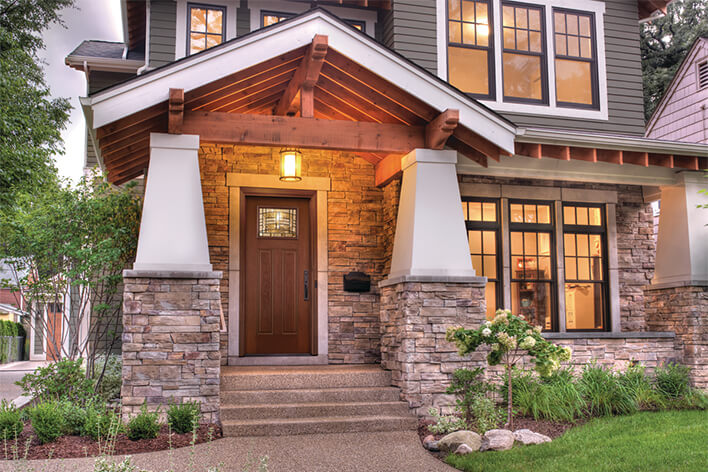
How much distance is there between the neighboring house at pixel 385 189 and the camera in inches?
259

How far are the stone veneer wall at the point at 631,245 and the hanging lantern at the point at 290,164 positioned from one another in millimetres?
3035

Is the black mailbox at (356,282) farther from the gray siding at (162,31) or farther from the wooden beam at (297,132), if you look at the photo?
the gray siding at (162,31)

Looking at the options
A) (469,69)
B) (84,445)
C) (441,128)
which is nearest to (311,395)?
(84,445)

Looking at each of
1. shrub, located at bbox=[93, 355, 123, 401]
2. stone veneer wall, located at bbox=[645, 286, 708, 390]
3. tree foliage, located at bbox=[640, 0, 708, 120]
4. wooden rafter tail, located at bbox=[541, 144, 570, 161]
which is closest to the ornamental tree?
wooden rafter tail, located at bbox=[541, 144, 570, 161]

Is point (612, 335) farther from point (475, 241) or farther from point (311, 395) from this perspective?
point (311, 395)

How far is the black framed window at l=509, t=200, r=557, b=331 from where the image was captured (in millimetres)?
9188

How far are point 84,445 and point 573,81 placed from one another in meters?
8.48

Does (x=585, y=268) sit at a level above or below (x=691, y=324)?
above

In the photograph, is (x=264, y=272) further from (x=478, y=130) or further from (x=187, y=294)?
(x=478, y=130)

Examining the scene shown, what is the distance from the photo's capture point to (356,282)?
8609mm

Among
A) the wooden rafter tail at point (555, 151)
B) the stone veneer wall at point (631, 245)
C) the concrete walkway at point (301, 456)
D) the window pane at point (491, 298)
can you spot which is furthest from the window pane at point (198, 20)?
the concrete walkway at point (301, 456)

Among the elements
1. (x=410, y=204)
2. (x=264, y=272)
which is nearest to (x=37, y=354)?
(x=264, y=272)

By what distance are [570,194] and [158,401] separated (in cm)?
638

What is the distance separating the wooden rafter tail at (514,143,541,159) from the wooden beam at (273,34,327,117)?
264cm
